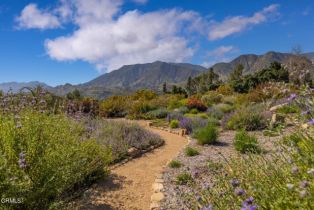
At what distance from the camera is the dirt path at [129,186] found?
4289 millimetres

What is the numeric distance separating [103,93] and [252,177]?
18647 cm

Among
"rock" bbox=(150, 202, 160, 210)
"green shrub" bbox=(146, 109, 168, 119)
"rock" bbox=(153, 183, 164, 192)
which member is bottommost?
"rock" bbox=(150, 202, 160, 210)

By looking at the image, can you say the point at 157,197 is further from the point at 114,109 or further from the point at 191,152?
the point at 114,109

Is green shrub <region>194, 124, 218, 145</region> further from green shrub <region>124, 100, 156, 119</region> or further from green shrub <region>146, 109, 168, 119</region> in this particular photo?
green shrub <region>124, 100, 156, 119</region>

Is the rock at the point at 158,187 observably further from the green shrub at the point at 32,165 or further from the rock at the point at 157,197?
the green shrub at the point at 32,165

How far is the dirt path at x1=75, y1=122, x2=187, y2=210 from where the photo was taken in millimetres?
4289

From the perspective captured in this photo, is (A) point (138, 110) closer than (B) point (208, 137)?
No

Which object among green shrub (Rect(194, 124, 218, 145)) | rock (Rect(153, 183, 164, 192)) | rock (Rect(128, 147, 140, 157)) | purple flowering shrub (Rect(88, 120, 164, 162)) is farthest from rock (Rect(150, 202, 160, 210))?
green shrub (Rect(194, 124, 218, 145))

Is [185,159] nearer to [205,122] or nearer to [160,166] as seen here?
[160,166]

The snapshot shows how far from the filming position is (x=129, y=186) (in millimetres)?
5055

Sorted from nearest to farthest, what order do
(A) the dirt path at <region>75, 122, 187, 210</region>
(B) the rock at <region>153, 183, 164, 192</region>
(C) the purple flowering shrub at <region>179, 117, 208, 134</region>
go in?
(A) the dirt path at <region>75, 122, 187, 210</region>, (B) the rock at <region>153, 183, 164, 192</region>, (C) the purple flowering shrub at <region>179, 117, 208, 134</region>

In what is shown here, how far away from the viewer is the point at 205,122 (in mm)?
10969

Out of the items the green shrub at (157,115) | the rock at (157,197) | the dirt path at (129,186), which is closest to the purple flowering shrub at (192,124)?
the dirt path at (129,186)

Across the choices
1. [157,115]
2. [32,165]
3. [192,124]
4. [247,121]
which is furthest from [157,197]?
[157,115]
